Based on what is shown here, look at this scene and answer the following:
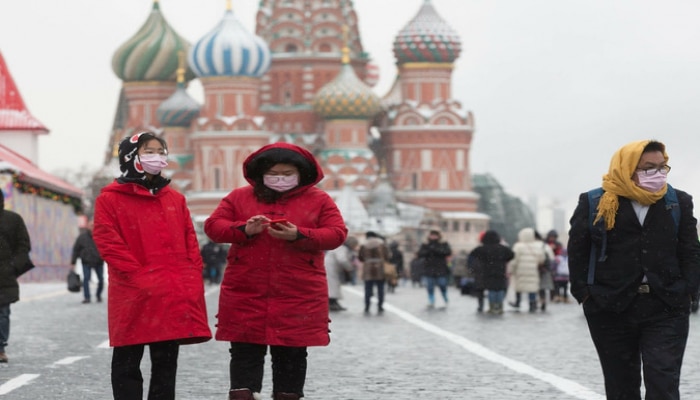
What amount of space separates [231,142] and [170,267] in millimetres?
90337

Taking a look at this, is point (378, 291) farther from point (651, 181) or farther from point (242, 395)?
point (651, 181)

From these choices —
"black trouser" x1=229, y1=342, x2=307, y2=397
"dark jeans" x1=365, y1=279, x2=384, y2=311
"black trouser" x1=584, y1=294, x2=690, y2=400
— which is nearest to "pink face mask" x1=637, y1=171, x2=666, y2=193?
"black trouser" x1=584, y1=294, x2=690, y2=400

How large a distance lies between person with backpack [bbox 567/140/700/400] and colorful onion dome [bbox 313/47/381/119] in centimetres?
9264

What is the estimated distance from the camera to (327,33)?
10450cm

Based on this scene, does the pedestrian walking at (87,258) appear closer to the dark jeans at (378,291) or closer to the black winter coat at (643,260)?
the dark jeans at (378,291)

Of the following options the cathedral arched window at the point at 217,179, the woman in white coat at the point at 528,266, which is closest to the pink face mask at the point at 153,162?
the woman in white coat at the point at 528,266

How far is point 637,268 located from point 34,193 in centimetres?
3513

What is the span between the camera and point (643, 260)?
25.2 feet

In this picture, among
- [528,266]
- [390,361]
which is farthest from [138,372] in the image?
[528,266]

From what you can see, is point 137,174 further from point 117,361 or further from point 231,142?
point 231,142

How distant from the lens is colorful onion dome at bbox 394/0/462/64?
104 m

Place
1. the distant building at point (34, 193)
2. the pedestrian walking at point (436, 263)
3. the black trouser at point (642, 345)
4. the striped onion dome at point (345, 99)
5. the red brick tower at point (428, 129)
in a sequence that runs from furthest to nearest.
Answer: the red brick tower at point (428, 129), the striped onion dome at point (345, 99), the distant building at point (34, 193), the pedestrian walking at point (436, 263), the black trouser at point (642, 345)

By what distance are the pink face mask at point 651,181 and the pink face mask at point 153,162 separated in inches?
76.9

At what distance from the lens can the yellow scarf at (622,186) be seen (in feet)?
25.0
